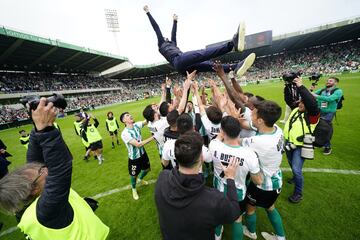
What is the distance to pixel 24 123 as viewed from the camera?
2469 centimetres

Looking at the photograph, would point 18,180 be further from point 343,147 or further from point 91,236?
point 343,147

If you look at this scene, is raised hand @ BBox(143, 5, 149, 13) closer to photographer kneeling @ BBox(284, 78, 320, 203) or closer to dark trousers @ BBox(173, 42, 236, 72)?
dark trousers @ BBox(173, 42, 236, 72)

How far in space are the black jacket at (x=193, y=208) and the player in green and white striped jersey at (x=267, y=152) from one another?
3.40ft

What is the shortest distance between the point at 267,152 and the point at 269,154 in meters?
0.04

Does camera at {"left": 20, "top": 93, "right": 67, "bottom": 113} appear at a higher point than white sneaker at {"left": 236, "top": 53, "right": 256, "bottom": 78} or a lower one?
lower

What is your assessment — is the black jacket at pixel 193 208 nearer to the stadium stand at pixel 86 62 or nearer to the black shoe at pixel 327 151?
the black shoe at pixel 327 151

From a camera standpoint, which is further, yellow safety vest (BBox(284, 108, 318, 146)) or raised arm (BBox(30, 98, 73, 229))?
yellow safety vest (BBox(284, 108, 318, 146))

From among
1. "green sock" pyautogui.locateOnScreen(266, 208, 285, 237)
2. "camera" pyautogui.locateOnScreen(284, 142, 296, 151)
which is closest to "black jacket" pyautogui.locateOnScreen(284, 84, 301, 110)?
"camera" pyautogui.locateOnScreen(284, 142, 296, 151)

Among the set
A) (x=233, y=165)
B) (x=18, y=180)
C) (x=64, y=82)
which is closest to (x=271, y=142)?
(x=233, y=165)

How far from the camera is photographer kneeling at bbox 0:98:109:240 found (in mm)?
1246

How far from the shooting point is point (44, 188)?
126 cm

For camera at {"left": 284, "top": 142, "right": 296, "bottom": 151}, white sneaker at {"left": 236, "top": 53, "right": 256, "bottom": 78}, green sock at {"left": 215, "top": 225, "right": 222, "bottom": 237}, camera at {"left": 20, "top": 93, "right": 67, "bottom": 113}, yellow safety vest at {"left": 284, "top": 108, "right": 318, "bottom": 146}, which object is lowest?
green sock at {"left": 215, "top": 225, "right": 222, "bottom": 237}

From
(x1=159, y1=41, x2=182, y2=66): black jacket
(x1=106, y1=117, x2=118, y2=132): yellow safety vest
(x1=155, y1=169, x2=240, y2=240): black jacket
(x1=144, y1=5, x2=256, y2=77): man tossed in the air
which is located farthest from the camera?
(x1=106, y1=117, x2=118, y2=132): yellow safety vest

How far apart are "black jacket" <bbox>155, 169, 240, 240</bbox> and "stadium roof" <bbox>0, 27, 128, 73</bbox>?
2814cm
